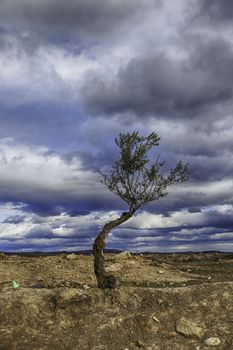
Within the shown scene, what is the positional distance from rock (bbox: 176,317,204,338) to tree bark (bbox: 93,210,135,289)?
11.2 ft

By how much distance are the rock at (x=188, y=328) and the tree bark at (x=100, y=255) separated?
11.2 feet

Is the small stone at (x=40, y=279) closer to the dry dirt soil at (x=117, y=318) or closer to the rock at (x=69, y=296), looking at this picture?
the dry dirt soil at (x=117, y=318)

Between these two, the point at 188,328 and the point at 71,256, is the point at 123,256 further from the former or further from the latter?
the point at 188,328

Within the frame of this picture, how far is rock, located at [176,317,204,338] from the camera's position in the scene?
1947cm

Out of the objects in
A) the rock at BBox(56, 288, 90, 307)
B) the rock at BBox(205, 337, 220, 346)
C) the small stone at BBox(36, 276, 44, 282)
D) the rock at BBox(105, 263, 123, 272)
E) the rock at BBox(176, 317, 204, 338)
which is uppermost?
the rock at BBox(105, 263, 123, 272)

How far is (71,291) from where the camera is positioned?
21.3 m

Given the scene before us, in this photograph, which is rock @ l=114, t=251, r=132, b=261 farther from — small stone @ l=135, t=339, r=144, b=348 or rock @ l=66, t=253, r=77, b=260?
small stone @ l=135, t=339, r=144, b=348

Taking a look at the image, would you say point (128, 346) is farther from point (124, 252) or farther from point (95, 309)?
point (124, 252)

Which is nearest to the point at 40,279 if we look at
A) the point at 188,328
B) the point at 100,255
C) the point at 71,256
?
the point at 71,256

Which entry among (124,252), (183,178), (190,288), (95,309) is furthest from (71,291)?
(124,252)

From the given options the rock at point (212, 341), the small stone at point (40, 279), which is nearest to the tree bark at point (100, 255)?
the rock at point (212, 341)

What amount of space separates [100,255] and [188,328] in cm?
494

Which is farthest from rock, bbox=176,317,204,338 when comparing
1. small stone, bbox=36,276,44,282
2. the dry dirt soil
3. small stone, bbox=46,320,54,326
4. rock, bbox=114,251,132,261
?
rock, bbox=114,251,132,261

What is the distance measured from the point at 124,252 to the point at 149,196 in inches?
485
